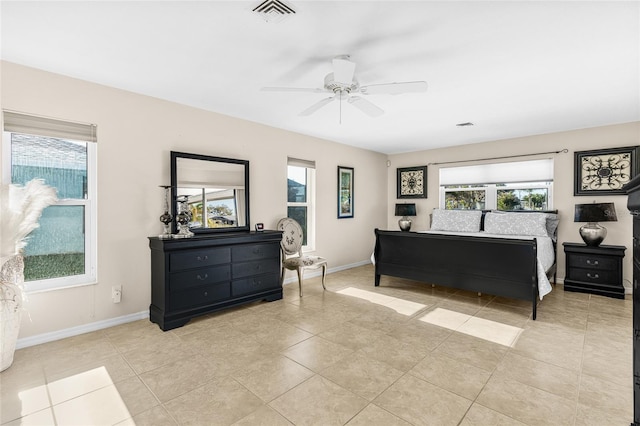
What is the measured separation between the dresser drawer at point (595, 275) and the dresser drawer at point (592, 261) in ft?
0.17

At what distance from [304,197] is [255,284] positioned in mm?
1976

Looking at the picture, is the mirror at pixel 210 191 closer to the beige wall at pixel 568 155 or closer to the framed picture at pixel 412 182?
the framed picture at pixel 412 182

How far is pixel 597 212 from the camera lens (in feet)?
13.7

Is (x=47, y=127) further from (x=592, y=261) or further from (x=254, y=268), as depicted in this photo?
(x=592, y=261)

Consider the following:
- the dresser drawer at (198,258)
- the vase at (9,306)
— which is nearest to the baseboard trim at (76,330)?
the vase at (9,306)

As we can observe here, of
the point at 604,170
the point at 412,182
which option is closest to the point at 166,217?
the point at 412,182

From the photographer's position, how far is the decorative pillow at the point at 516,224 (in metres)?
4.64

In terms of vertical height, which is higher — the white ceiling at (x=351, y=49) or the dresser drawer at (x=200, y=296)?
the white ceiling at (x=351, y=49)

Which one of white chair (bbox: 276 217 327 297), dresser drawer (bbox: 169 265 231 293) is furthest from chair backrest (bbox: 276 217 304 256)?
dresser drawer (bbox: 169 265 231 293)

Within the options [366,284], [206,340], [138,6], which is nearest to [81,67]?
[138,6]

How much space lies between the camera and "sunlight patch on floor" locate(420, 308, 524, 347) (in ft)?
9.37

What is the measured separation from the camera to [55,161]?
286cm

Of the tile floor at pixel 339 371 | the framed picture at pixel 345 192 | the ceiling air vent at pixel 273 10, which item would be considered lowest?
the tile floor at pixel 339 371

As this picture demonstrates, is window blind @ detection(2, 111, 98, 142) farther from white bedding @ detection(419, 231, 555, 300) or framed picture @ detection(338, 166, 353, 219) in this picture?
white bedding @ detection(419, 231, 555, 300)
